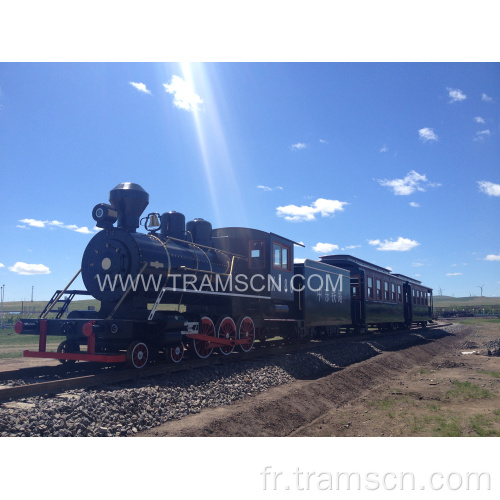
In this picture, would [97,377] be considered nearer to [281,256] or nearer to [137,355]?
[137,355]

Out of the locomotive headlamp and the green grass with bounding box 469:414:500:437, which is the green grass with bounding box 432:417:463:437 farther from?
the locomotive headlamp

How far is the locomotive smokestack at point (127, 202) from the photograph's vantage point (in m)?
9.27

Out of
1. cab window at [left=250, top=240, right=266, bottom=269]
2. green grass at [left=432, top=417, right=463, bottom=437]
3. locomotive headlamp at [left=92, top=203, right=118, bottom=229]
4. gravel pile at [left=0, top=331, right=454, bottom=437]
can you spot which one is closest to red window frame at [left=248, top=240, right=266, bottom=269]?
cab window at [left=250, top=240, right=266, bottom=269]

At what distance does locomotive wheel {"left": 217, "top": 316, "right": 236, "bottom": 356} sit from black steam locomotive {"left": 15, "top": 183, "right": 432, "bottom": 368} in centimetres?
3

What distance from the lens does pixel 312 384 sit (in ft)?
29.6

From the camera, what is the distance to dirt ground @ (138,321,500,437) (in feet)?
20.8

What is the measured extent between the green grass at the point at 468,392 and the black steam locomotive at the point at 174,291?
501 centimetres

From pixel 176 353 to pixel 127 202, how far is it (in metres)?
3.42

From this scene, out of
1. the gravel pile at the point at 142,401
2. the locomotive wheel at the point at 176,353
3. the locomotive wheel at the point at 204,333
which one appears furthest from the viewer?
the locomotive wheel at the point at 204,333

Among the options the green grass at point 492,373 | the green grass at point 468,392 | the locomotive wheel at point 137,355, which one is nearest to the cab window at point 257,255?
the locomotive wheel at point 137,355

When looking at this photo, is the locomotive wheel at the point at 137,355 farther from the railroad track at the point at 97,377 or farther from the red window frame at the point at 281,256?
the red window frame at the point at 281,256

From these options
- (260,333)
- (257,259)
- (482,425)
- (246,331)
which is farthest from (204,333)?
(482,425)

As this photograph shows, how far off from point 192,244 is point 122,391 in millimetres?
4797

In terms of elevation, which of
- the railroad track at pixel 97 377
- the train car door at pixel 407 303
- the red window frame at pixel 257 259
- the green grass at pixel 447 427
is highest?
the red window frame at pixel 257 259
